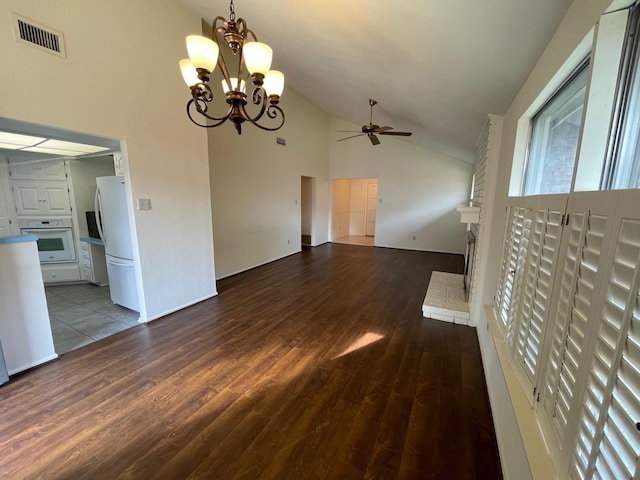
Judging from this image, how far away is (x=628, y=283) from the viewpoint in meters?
0.68

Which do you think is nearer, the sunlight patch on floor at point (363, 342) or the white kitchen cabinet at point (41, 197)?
the sunlight patch on floor at point (363, 342)

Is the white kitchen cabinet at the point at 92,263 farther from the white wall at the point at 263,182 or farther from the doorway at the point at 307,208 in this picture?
the doorway at the point at 307,208

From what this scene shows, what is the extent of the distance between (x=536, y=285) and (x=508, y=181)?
120cm

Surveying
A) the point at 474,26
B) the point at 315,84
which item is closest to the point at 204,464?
the point at 474,26

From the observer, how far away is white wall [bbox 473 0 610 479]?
1100mm

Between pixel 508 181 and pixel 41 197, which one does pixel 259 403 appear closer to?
pixel 508 181

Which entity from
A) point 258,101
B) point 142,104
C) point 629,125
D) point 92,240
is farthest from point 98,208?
Result: point 629,125

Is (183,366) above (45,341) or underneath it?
underneath

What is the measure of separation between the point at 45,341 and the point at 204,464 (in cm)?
198

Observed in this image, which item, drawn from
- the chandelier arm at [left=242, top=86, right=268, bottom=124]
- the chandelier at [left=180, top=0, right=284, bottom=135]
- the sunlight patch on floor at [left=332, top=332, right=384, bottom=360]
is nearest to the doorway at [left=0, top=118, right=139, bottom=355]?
the chandelier at [left=180, top=0, right=284, bottom=135]

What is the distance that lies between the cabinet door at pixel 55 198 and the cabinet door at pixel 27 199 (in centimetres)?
5

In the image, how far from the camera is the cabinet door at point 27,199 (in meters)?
3.85

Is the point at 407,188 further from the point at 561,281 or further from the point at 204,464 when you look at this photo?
the point at 204,464

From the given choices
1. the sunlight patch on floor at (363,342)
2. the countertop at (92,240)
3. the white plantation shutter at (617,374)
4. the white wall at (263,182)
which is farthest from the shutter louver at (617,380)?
the countertop at (92,240)
